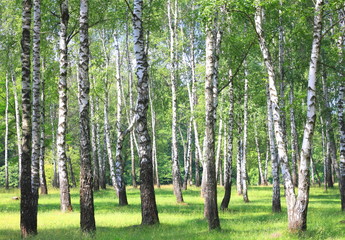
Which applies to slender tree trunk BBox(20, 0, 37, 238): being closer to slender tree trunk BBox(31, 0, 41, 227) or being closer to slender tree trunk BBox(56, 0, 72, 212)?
slender tree trunk BBox(31, 0, 41, 227)

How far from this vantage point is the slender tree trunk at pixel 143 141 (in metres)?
13.0

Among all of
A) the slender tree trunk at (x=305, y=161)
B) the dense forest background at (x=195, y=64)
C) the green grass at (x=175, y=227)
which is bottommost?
the green grass at (x=175, y=227)

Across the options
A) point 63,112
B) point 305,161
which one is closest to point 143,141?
point 305,161

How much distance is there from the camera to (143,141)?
13.2 metres

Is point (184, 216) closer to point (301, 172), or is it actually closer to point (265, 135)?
point (301, 172)

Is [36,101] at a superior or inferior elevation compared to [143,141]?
superior

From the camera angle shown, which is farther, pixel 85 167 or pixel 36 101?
pixel 36 101

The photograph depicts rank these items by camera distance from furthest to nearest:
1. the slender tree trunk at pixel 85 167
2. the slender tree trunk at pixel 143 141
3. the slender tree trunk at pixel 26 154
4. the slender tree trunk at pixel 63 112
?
the slender tree trunk at pixel 63 112 < the slender tree trunk at pixel 143 141 < the slender tree trunk at pixel 85 167 < the slender tree trunk at pixel 26 154

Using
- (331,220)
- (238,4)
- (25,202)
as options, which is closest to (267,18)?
(238,4)

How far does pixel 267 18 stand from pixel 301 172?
980 cm

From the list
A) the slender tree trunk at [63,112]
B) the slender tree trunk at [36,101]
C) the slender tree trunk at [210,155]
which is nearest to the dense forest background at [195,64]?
the slender tree trunk at [210,155]

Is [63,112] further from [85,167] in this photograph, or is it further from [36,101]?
[85,167]

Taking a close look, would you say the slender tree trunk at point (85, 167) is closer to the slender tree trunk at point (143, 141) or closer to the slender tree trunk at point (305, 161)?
the slender tree trunk at point (143, 141)

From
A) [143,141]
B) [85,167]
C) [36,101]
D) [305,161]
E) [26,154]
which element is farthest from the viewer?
[36,101]
